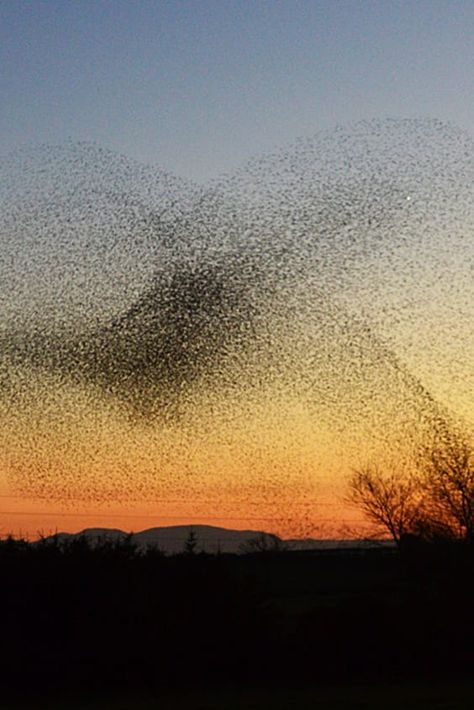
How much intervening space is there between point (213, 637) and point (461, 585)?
26.4ft

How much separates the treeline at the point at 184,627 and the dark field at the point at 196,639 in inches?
1.1

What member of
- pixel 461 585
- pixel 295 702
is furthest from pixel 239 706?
pixel 461 585

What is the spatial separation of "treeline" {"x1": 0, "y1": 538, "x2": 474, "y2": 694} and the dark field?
1.1 inches

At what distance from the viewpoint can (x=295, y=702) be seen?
2469 centimetres

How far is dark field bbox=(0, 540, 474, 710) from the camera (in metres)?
26.2

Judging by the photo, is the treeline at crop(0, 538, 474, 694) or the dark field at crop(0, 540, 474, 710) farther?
the treeline at crop(0, 538, 474, 694)

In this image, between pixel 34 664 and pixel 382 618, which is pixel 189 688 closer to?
pixel 34 664

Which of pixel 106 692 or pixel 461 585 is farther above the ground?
pixel 461 585

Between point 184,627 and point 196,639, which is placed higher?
point 184,627

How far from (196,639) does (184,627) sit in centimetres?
44

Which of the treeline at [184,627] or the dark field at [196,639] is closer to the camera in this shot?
the dark field at [196,639]

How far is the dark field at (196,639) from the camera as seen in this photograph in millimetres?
26250

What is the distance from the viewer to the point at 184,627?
27.6m

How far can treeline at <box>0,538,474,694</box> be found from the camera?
87.6 feet
